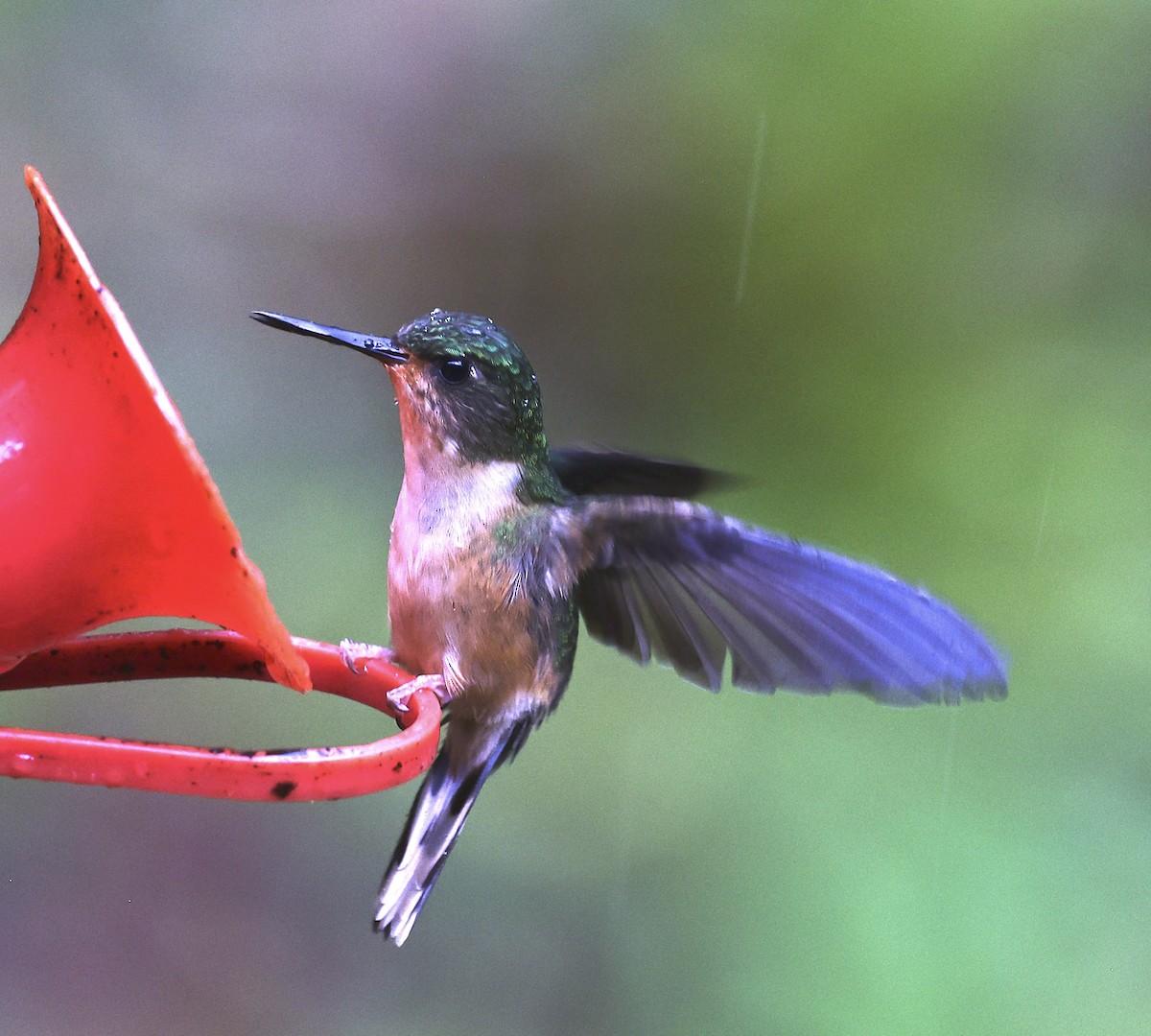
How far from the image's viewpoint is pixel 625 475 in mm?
2168

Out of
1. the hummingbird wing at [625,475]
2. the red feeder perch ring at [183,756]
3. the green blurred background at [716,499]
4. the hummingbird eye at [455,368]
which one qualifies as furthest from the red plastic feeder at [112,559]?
the green blurred background at [716,499]

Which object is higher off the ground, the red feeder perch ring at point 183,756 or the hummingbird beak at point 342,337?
the hummingbird beak at point 342,337

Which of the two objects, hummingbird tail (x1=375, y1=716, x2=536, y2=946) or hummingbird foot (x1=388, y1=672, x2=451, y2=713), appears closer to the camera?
hummingbird foot (x1=388, y1=672, x2=451, y2=713)

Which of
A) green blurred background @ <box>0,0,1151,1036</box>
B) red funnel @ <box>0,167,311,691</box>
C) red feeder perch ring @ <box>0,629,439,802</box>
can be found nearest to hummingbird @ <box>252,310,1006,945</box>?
red feeder perch ring @ <box>0,629,439,802</box>

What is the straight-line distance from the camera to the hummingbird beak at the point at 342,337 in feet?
4.46

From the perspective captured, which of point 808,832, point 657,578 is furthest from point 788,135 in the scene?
point 657,578

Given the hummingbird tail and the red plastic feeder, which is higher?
the red plastic feeder

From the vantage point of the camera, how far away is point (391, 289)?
4215mm

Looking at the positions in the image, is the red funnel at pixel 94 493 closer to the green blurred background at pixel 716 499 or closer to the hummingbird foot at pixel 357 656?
the hummingbird foot at pixel 357 656

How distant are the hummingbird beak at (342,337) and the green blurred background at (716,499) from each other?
3.92ft

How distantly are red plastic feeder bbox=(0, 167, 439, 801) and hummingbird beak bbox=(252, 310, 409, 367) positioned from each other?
0.69 feet

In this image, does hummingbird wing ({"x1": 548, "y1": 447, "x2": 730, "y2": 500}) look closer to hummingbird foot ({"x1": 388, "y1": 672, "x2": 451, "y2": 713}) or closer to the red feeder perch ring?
hummingbird foot ({"x1": 388, "y1": 672, "x2": 451, "y2": 713})

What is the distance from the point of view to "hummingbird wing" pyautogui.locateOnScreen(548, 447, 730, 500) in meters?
2.05

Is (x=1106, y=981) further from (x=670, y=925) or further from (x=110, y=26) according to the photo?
(x=110, y=26)
